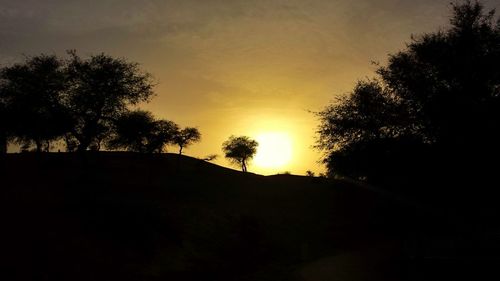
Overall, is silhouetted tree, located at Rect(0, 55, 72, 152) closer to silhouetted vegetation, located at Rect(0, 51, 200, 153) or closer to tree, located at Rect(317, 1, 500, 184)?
silhouetted vegetation, located at Rect(0, 51, 200, 153)

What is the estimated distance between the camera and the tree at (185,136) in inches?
3339

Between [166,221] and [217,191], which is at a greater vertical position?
[217,191]

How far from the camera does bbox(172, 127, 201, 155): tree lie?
8481 centimetres

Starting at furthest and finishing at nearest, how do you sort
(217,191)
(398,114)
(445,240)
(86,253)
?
1. (217,191)
2. (398,114)
3. (86,253)
4. (445,240)

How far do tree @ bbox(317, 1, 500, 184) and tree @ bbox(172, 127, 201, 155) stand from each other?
55.3 m

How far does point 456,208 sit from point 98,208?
23.9 metres

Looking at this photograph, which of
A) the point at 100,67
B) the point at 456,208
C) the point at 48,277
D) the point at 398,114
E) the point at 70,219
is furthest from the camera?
the point at 100,67

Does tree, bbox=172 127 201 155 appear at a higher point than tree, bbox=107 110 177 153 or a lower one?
higher

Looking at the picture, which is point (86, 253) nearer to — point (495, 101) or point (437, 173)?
point (437, 173)

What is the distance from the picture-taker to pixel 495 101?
26094 millimetres

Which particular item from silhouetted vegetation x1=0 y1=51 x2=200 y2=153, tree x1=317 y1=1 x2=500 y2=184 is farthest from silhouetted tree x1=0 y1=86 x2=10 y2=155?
tree x1=317 y1=1 x2=500 y2=184

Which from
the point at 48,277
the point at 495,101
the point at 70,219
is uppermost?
the point at 495,101

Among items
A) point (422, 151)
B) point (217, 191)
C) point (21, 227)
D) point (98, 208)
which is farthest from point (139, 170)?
point (422, 151)

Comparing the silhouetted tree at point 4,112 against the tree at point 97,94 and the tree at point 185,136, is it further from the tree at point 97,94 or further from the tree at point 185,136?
the tree at point 185,136
